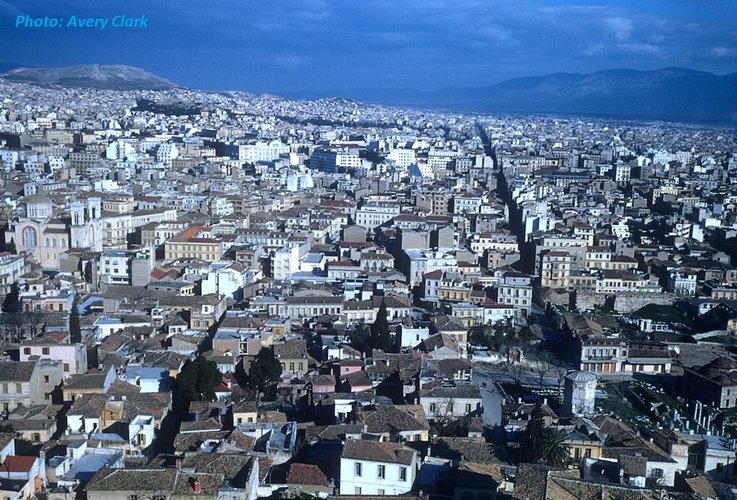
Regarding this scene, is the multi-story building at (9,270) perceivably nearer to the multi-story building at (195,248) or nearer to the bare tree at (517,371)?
the multi-story building at (195,248)

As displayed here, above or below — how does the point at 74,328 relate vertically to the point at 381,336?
above

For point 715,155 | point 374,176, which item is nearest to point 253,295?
point 374,176

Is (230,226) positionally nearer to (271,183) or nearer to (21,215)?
(21,215)

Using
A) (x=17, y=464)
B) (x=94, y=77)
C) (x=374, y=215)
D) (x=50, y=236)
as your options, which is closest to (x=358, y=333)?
(x=17, y=464)

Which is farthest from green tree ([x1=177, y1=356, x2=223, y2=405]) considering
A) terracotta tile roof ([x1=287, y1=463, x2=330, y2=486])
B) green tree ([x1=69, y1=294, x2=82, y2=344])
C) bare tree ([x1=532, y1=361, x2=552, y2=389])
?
bare tree ([x1=532, y1=361, x2=552, y2=389])

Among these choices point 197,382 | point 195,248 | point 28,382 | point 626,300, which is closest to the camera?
point 28,382

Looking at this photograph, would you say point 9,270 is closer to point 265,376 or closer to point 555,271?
point 265,376

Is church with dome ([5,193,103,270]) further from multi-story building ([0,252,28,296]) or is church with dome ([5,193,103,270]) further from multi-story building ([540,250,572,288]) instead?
multi-story building ([540,250,572,288])
